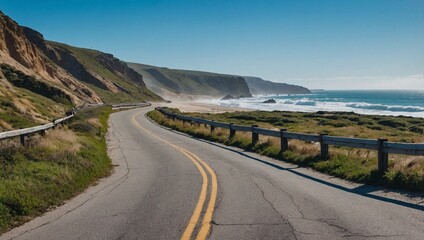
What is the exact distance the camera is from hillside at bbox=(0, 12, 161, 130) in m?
28.7

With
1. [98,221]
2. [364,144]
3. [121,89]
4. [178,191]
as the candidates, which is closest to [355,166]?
[364,144]

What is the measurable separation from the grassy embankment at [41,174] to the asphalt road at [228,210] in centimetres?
37

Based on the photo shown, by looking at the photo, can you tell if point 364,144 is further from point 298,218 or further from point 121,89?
point 121,89

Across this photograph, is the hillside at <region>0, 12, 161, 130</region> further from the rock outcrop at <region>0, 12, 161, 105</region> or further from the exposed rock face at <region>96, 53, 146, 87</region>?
the exposed rock face at <region>96, 53, 146, 87</region>

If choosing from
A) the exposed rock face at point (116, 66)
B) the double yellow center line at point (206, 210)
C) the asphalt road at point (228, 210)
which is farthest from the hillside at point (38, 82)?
the asphalt road at point (228, 210)

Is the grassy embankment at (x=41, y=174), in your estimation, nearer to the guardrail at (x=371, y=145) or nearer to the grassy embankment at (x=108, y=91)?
the guardrail at (x=371, y=145)

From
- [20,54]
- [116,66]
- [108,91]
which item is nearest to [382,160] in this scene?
[20,54]

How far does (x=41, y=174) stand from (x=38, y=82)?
4448 centimetres

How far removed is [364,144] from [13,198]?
9.07 meters

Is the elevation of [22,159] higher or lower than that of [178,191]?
higher

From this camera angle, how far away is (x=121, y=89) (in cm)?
11912

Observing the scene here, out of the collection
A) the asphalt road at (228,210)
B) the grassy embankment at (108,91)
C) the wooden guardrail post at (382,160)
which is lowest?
the asphalt road at (228,210)

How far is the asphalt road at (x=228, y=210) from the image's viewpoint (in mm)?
6156

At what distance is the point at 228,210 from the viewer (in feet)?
24.7
